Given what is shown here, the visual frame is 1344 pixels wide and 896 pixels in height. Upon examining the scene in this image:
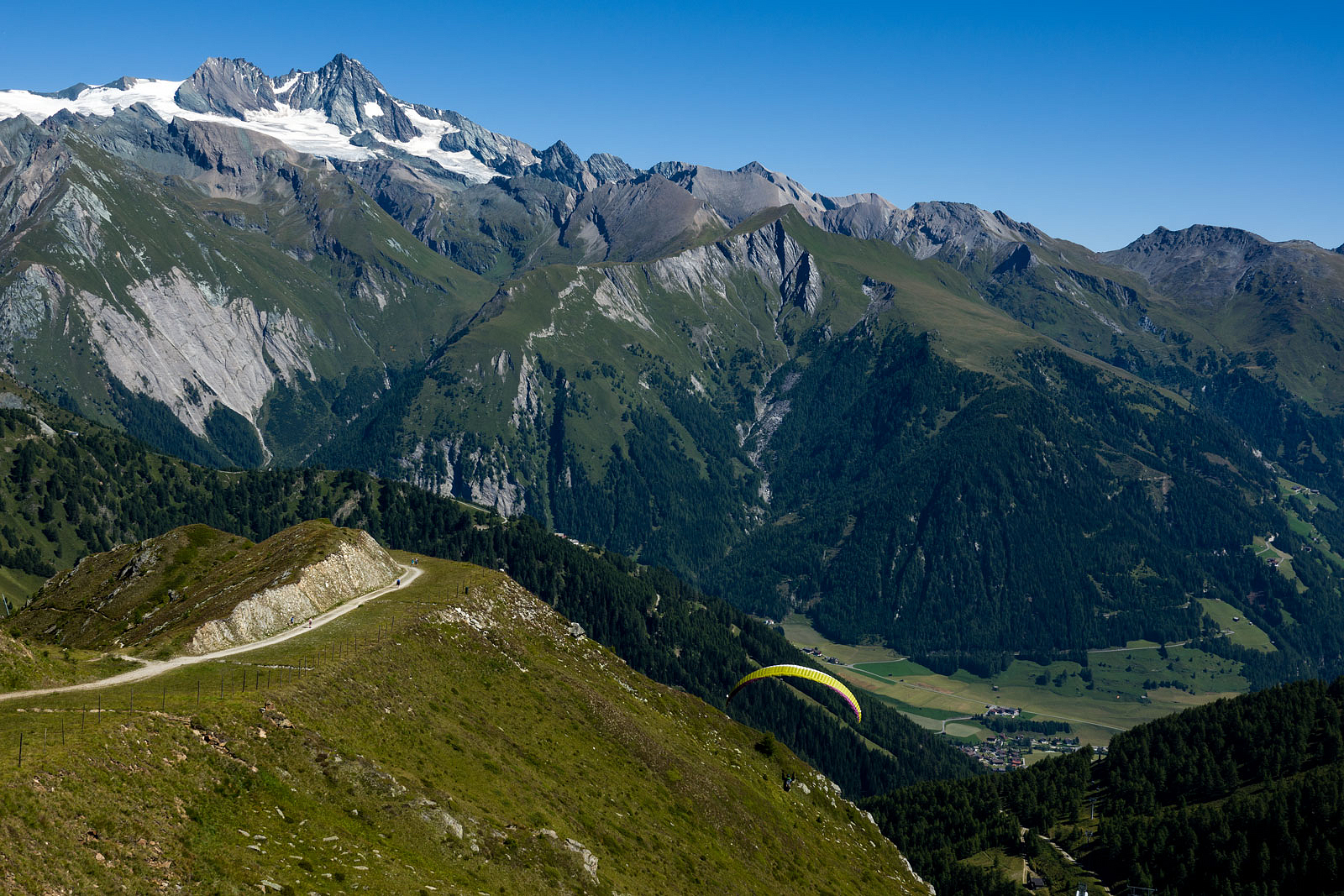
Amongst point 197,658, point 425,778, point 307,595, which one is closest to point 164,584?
point 307,595

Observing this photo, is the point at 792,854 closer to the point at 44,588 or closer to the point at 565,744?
the point at 565,744

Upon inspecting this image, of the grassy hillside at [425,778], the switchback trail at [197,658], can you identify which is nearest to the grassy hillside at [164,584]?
the switchback trail at [197,658]

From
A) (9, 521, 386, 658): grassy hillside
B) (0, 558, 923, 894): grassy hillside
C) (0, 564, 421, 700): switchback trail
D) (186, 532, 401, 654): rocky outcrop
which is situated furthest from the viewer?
(9, 521, 386, 658): grassy hillside

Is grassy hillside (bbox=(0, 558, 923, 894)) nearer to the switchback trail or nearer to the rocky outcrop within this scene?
the switchback trail

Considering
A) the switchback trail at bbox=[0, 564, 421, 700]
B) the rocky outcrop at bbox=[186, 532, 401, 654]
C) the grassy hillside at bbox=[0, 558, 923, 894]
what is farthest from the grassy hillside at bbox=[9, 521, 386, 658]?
the grassy hillside at bbox=[0, 558, 923, 894]

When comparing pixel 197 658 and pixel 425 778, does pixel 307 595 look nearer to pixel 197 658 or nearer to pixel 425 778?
pixel 197 658

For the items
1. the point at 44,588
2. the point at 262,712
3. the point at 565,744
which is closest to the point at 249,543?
the point at 44,588

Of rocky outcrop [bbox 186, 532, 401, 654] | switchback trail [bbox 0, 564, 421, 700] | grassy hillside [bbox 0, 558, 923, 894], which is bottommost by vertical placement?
grassy hillside [bbox 0, 558, 923, 894]
